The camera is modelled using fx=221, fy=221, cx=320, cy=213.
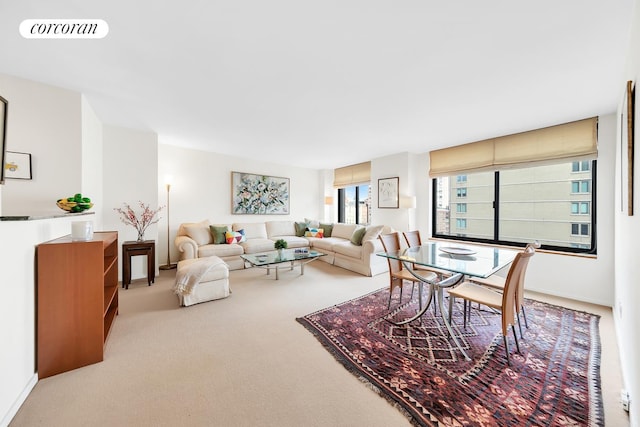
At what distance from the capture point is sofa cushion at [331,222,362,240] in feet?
17.1

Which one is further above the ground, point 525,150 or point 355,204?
point 525,150

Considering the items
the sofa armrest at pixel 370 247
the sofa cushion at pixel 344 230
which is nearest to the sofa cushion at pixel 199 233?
the sofa cushion at pixel 344 230

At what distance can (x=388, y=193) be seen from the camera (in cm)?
507

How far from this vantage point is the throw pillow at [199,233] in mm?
4309

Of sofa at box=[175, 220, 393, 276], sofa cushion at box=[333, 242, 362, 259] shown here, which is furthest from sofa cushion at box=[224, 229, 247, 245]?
sofa cushion at box=[333, 242, 362, 259]

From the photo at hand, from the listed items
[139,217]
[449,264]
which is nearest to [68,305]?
[139,217]

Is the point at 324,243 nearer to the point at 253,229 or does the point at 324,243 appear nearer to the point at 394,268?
the point at 253,229

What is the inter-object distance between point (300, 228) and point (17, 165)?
446 cm

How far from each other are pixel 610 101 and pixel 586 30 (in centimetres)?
171

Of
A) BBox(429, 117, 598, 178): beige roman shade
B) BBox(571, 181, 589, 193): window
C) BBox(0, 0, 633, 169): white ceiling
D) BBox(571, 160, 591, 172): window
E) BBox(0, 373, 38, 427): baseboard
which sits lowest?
BBox(0, 373, 38, 427): baseboard

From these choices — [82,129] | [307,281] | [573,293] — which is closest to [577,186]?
[573,293]

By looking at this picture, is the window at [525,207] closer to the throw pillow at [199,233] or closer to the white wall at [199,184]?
the white wall at [199,184]

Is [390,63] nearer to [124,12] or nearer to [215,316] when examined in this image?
[124,12]

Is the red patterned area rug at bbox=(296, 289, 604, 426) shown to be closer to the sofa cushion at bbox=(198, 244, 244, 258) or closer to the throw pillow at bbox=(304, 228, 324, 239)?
the sofa cushion at bbox=(198, 244, 244, 258)
